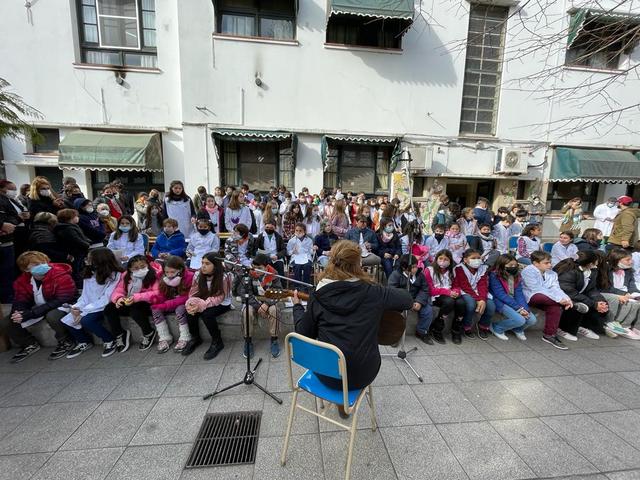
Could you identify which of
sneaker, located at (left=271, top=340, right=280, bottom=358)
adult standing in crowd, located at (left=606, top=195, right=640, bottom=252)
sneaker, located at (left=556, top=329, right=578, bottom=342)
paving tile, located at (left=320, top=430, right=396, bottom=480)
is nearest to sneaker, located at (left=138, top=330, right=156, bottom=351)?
sneaker, located at (left=271, top=340, right=280, bottom=358)

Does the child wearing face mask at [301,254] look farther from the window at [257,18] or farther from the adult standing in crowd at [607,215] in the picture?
the adult standing in crowd at [607,215]

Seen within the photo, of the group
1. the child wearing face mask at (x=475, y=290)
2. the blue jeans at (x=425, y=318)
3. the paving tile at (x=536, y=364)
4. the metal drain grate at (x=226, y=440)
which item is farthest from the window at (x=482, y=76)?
the metal drain grate at (x=226, y=440)

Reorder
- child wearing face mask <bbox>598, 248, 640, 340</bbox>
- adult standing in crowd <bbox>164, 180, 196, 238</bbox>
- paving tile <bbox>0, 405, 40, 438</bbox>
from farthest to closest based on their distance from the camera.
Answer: adult standing in crowd <bbox>164, 180, 196, 238</bbox>
child wearing face mask <bbox>598, 248, 640, 340</bbox>
paving tile <bbox>0, 405, 40, 438</bbox>

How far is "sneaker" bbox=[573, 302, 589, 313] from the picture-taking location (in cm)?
435

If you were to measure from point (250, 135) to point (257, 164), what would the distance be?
4.17 ft

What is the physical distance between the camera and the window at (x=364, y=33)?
9.38 metres

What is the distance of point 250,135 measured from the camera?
9.13 meters

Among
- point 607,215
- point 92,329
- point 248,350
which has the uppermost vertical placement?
point 607,215

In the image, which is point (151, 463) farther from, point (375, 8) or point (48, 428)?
point (375, 8)

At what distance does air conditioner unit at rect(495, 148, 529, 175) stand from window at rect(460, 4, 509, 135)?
46.0 inches

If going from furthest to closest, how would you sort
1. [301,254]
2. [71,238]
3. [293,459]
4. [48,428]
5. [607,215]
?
[607,215] < [301,254] < [71,238] < [48,428] < [293,459]

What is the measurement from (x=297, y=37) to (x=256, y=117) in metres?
2.87

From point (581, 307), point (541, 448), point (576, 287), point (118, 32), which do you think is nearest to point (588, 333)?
point (581, 307)

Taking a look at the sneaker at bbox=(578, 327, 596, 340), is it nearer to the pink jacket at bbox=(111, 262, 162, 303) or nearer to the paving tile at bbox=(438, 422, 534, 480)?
the paving tile at bbox=(438, 422, 534, 480)
